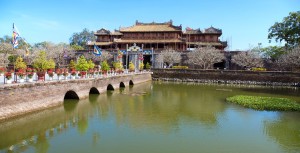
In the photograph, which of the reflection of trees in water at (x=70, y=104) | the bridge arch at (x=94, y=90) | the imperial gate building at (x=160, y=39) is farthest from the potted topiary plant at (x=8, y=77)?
the imperial gate building at (x=160, y=39)

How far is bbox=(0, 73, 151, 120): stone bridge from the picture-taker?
18047 mm

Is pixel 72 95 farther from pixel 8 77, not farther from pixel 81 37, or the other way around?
pixel 81 37

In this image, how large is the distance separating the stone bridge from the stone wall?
30.1 metres

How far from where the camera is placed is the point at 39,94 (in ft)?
71.2

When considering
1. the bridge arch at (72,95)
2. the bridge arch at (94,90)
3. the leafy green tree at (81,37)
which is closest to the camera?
the bridge arch at (72,95)

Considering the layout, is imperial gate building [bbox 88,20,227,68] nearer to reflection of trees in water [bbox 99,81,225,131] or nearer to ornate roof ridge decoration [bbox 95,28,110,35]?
ornate roof ridge decoration [bbox 95,28,110,35]

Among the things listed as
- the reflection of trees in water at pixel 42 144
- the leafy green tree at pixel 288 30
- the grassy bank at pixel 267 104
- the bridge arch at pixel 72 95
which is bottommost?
the reflection of trees in water at pixel 42 144

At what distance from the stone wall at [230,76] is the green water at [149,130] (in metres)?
32.2

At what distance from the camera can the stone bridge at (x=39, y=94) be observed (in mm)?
18047

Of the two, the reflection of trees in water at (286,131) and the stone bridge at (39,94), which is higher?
the stone bridge at (39,94)

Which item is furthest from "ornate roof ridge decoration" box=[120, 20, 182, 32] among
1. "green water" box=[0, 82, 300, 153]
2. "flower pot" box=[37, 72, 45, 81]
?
"flower pot" box=[37, 72, 45, 81]

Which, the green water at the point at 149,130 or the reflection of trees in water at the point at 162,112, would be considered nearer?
the green water at the point at 149,130

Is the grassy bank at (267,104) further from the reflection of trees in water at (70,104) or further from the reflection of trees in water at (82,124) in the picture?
the reflection of trees in water at (70,104)

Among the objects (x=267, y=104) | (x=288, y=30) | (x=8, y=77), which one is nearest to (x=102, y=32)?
(x=288, y=30)
